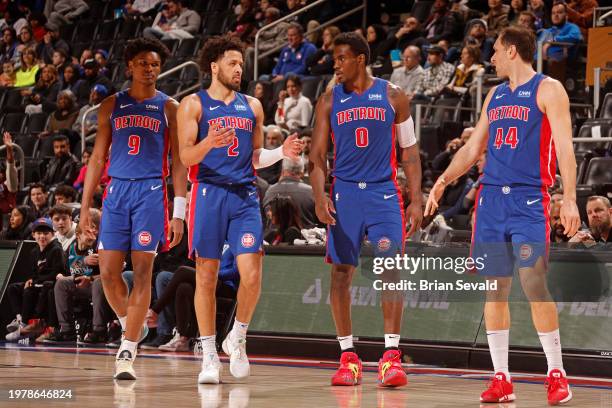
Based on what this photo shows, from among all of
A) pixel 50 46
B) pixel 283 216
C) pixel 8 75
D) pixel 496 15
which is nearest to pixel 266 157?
pixel 283 216

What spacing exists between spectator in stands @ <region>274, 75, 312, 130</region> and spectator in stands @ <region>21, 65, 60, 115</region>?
230 inches

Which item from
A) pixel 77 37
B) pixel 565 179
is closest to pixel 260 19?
pixel 77 37

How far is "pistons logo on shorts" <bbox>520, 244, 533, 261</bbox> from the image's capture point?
627 centimetres

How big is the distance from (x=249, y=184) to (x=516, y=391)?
6.97 feet

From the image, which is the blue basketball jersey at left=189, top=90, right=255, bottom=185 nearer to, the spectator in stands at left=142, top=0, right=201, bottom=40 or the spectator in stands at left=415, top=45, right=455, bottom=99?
the spectator in stands at left=415, top=45, right=455, bottom=99

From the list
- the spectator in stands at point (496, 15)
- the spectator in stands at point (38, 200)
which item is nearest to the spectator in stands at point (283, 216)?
the spectator in stands at point (38, 200)

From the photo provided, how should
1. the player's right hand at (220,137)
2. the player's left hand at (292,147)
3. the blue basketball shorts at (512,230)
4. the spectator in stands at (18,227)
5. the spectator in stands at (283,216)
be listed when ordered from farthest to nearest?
the spectator in stands at (18,227) → the spectator in stands at (283,216) → the player's left hand at (292,147) → the player's right hand at (220,137) → the blue basketball shorts at (512,230)

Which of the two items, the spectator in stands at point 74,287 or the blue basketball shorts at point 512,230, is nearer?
the blue basketball shorts at point 512,230

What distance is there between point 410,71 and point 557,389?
9179mm

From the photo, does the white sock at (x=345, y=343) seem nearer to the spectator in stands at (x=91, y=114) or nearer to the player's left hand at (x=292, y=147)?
the player's left hand at (x=292, y=147)

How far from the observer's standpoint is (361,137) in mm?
7367

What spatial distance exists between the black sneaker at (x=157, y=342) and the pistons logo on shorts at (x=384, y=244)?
151 inches

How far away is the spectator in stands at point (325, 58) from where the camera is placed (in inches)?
654

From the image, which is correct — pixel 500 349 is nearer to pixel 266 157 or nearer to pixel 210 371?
pixel 210 371
